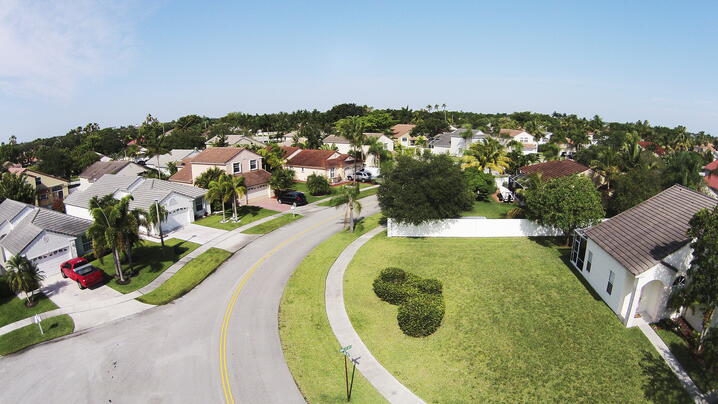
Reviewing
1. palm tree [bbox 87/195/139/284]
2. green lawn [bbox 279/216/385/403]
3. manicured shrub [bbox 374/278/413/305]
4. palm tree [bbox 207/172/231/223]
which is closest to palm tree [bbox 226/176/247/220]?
palm tree [bbox 207/172/231/223]

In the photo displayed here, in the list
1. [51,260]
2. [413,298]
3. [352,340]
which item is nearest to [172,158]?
[51,260]

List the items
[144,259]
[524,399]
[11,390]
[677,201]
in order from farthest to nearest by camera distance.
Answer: [144,259]
[677,201]
[11,390]
[524,399]

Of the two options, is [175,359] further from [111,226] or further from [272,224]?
[272,224]

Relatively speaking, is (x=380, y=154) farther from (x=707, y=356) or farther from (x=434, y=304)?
(x=707, y=356)

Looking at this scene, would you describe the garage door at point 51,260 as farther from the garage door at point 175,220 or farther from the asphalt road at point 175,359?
the asphalt road at point 175,359

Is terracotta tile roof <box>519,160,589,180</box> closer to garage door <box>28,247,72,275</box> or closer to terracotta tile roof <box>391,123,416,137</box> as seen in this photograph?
garage door <box>28,247,72,275</box>

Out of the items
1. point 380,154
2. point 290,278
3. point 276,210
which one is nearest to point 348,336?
point 290,278
